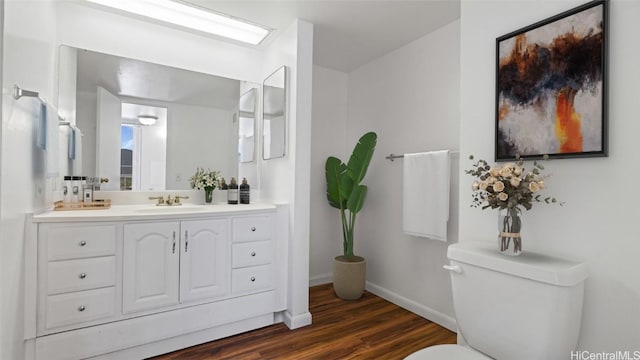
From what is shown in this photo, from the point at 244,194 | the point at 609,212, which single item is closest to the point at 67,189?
the point at 244,194

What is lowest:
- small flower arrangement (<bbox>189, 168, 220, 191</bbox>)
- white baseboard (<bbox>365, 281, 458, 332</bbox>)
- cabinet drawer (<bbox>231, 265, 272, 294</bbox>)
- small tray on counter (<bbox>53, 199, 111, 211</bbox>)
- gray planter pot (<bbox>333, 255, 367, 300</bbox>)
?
white baseboard (<bbox>365, 281, 458, 332</bbox>)

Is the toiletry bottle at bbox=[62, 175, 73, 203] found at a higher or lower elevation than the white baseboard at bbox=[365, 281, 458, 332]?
higher

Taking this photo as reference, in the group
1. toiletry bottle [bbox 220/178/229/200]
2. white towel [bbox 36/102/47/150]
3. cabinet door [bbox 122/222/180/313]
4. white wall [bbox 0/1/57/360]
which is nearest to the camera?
white wall [bbox 0/1/57/360]

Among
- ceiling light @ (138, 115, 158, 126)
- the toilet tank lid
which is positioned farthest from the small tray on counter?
the toilet tank lid

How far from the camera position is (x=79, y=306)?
5.59ft

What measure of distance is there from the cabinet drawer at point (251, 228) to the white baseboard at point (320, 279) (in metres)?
1.16

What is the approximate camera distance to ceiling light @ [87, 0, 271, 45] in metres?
2.18

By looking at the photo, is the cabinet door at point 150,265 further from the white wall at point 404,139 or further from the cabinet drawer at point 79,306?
the white wall at point 404,139

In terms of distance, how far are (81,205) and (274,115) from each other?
4.98 ft

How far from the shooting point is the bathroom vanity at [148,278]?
1.65m

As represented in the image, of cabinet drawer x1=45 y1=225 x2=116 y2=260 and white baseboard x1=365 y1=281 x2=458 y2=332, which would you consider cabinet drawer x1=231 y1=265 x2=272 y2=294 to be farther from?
white baseboard x1=365 y1=281 x2=458 y2=332

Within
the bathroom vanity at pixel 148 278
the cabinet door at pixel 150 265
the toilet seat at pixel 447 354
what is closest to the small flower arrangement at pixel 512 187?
the toilet seat at pixel 447 354

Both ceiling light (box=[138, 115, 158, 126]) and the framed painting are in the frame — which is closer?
the framed painting

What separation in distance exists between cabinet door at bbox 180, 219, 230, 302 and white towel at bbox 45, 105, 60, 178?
30.2 inches
